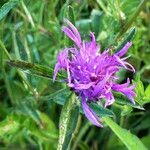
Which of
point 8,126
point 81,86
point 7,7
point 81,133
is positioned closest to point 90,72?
point 81,86

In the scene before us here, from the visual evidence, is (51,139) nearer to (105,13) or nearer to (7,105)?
(7,105)

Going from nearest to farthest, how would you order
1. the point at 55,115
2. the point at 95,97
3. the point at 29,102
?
the point at 95,97 → the point at 29,102 → the point at 55,115

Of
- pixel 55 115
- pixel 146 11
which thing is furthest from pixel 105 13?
pixel 55 115

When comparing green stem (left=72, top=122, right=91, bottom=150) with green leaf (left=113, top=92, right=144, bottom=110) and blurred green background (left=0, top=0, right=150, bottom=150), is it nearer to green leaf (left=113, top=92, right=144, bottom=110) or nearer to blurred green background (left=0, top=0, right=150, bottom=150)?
blurred green background (left=0, top=0, right=150, bottom=150)

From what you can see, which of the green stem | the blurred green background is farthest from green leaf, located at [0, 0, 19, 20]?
the green stem

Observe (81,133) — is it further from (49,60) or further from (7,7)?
(7,7)

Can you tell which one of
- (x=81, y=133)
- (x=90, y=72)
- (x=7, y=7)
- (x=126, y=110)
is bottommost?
(x=81, y=133)
